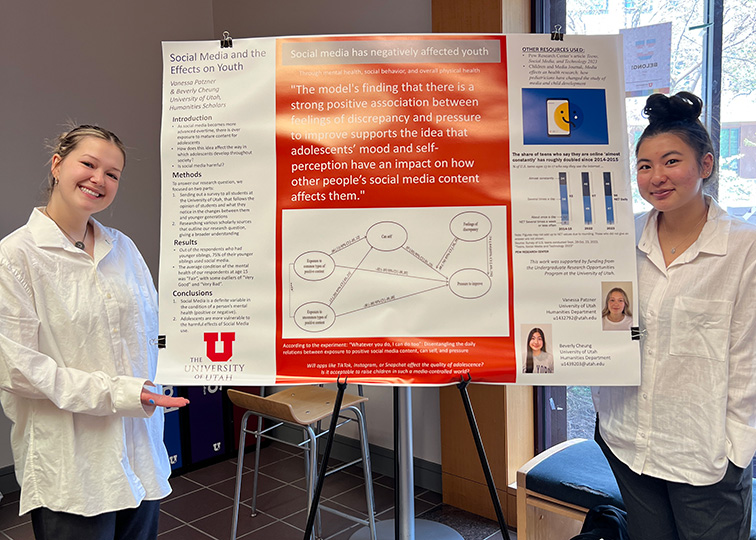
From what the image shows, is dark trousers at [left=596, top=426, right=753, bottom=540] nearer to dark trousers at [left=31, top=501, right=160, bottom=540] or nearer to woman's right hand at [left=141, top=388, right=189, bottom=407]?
woman's right hand at [left=141, top=388, right=189, bottom=407]

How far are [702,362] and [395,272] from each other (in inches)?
29.7

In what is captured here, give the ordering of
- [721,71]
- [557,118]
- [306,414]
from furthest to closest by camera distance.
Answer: [306,414], [721,71], [557,118]

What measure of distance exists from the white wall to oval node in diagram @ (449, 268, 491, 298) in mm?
1791

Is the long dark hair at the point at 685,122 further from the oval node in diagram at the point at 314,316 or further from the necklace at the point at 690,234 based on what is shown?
the oval node in diagram at the point at 314,316

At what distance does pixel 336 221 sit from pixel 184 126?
1.49 feet

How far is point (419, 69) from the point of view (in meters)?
1.64

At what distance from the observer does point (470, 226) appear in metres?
1.63

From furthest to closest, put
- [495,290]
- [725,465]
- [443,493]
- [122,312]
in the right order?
[443,493], [122,312], [495,290], [725,465]

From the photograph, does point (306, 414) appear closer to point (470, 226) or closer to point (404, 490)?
point (404, 490)

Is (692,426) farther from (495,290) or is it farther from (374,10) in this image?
(374,10)

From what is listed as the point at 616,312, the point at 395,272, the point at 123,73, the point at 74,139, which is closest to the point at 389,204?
the point at 395,272

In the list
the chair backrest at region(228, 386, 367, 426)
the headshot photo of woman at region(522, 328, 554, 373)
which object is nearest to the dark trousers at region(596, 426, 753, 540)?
the headshot photo of woman at region(522, 328, 554, 373)

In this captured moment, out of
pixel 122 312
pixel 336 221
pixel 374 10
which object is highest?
pixel 374 10

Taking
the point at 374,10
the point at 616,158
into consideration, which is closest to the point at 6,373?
the point at 616,158
